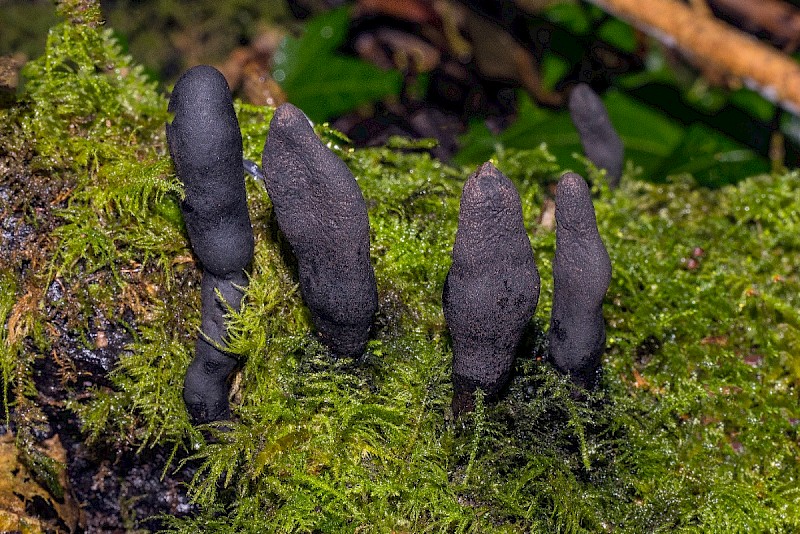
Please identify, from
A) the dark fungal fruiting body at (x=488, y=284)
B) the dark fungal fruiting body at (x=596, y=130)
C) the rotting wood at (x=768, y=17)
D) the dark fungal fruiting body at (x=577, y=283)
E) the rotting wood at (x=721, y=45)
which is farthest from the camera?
the rotting wood at (x=768, y=17)

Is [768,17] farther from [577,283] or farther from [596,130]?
[577,283]

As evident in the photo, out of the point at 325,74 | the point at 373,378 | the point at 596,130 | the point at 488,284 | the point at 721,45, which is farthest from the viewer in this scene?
the point at 325,74

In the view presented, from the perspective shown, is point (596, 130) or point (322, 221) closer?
point (322, 221)

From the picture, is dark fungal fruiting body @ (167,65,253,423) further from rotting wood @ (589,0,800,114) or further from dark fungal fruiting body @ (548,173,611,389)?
rotting wood @ (589,0,800,114)

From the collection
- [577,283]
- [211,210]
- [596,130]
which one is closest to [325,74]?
[596,130]

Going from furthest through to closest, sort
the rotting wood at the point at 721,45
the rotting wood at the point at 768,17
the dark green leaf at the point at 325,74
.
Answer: the rotting wood at the point at 768,17
the dark green leaf at the point at 325,74
the rotting wood at the point at 721,45

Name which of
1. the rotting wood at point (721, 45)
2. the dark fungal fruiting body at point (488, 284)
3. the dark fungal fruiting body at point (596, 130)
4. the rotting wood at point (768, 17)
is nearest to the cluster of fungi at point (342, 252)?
the dark fungal fruiting body at point (488, 284)

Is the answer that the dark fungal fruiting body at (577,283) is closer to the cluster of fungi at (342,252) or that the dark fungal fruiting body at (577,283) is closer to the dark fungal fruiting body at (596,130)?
the cluster of fungi at (342,252)

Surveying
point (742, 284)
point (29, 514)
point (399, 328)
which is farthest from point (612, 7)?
point (29, 514)
